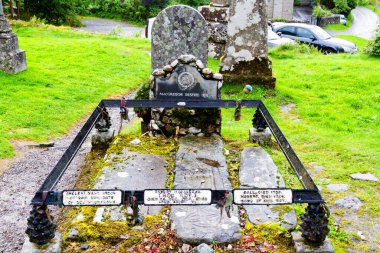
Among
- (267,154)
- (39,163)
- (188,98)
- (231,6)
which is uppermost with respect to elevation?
(231,6)

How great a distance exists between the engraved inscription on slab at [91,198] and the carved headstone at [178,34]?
13.8 ft

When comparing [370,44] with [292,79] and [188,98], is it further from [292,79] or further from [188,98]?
[188,98]

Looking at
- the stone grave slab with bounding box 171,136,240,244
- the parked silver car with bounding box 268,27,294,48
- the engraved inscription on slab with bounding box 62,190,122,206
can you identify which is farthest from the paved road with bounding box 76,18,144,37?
the engraved inscription on slab with bounding box 62,190,122,206

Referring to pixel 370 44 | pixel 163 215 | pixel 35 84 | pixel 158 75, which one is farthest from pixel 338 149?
pixel 370 44

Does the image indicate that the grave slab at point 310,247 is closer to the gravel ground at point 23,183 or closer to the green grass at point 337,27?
the gravel ground at point 23,183

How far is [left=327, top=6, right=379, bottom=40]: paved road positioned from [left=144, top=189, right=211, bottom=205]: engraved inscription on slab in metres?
25.1

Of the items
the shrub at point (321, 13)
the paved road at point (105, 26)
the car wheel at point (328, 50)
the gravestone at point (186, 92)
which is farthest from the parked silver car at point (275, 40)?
the shrub at point (321, 13)

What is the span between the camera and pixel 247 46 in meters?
10.5

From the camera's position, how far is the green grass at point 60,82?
8.64m

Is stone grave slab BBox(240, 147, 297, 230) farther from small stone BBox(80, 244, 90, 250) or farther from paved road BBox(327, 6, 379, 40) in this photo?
paved road BBox(327, 6, 379, 40)

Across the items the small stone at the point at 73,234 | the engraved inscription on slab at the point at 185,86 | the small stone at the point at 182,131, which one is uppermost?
the engraved inscription on slab at the point at 185,86

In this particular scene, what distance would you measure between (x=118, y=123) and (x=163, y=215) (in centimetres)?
469

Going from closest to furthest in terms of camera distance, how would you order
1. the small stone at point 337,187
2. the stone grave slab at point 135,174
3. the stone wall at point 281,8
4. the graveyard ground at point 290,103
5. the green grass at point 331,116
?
the stone grave slab at point 135,174
the small stone at point 337,187
the graveyard ground at point 290,103
the green grass at point 331,116
the stone wall at point 281,8

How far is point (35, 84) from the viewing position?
36.0 feet
